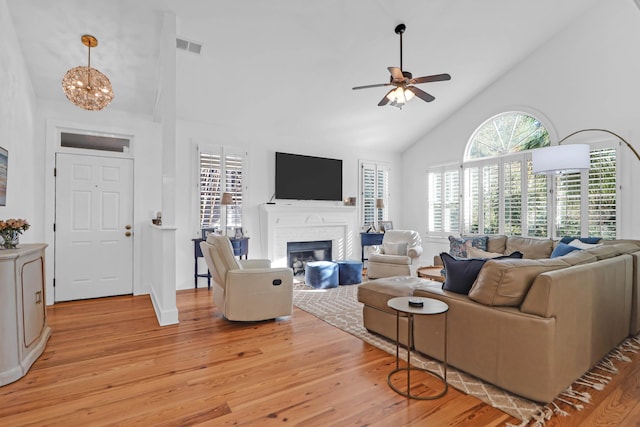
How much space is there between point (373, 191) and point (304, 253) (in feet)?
7.18

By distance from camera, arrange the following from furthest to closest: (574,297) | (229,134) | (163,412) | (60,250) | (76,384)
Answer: (229,134) → (60,250) → (76,384) → (574,297) → (163,412)

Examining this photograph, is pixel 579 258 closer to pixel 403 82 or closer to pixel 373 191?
pixel 403 82

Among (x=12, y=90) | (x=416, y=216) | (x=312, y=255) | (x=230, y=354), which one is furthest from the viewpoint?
(x=416, y=216)

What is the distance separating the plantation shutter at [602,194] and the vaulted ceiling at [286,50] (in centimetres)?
211

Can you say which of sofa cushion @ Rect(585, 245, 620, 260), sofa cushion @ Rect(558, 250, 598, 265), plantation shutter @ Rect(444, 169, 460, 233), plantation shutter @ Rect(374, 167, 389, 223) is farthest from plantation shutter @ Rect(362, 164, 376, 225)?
sofa cushion @ Rect(558, 250, 598, 265)

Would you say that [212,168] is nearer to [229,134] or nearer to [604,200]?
[229,134]

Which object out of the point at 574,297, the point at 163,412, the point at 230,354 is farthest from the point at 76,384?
the point at 574,297

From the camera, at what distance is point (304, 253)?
6.40m

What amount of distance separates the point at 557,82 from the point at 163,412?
659cm

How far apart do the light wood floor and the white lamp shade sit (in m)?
2.38

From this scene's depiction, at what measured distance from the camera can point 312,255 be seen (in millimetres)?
6520

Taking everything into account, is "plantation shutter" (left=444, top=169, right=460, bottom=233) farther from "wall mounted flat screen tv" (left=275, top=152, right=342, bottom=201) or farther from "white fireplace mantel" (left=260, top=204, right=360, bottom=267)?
"wall mounted flat screen tv" (left=275, top=152, right=342, bottom=201)

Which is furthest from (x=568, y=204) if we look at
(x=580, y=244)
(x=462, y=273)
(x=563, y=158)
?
(x=462, y=273)

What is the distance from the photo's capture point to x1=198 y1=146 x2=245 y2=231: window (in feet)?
17.7
